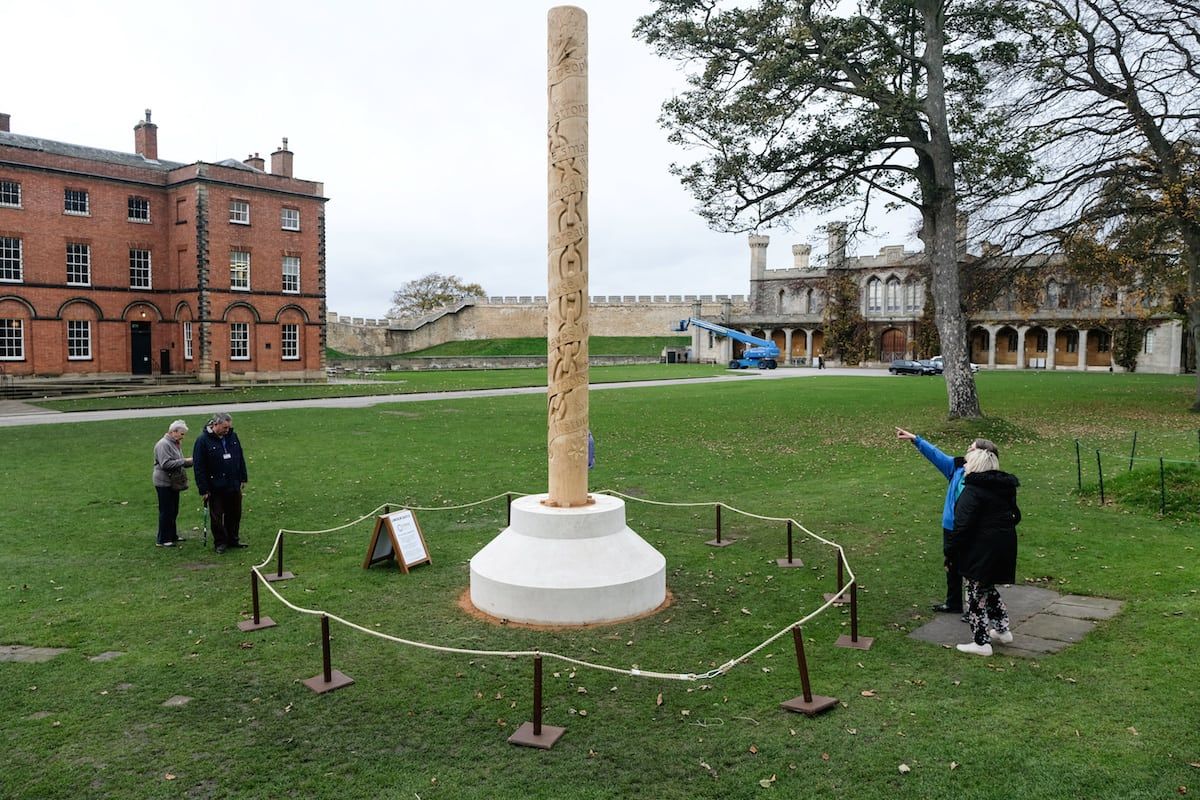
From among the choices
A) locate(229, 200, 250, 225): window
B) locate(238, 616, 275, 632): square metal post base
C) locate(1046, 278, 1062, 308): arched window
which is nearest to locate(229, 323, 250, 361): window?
locate(229, 200, 250, 225): window

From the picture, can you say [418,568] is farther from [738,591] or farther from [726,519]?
[726,519]

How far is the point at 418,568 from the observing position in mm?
9641

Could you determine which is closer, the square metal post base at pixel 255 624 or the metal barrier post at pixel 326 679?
the metal barrier post at pixel 326 679

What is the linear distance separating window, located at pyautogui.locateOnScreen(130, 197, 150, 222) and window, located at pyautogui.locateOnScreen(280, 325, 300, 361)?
8156mm

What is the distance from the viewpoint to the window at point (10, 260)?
36625mm

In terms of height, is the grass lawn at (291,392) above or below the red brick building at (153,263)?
below

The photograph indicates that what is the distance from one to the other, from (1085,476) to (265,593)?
12987mm

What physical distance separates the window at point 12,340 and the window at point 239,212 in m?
10.2

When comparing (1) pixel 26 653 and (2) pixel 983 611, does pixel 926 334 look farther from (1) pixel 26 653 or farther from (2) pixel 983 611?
(1) pixel 26 653

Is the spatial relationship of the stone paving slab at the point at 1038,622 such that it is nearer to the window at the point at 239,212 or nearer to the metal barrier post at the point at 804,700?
the metal barrier post at the point at 804,700

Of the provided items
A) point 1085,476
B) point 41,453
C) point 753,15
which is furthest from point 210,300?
point 1085,476

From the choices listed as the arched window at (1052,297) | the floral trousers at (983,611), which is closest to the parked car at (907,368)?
the arched window at (1052,297)

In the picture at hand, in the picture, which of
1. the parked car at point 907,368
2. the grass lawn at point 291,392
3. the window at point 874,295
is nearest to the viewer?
the grass lawn at point 291,392

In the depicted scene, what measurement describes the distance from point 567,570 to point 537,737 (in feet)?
8.31
